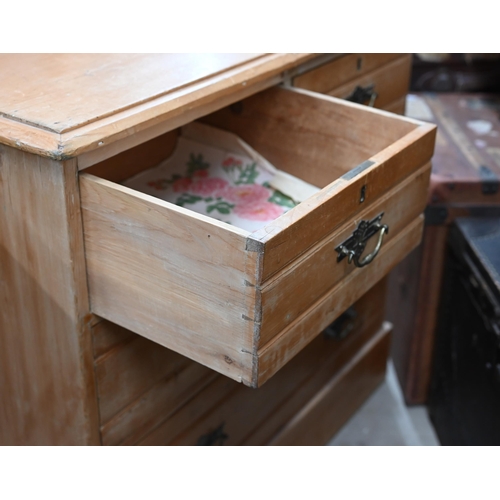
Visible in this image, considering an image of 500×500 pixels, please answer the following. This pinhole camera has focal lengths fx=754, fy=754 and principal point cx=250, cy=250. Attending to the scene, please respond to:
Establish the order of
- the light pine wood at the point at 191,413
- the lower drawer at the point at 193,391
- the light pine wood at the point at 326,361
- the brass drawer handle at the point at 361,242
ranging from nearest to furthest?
1. the brass drawer handle at the point at 361,242
2. the lower drawer at the point at 193,391
3. the light pine wood at the point at 191,413
4. the light pine wood at the point at 326,361

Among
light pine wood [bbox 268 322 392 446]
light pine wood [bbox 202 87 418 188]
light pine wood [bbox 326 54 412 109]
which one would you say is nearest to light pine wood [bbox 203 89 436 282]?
light pine wood [bbox 202 87 418 188]

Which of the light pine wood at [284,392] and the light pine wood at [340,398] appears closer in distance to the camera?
the light pine wood at [284,392]

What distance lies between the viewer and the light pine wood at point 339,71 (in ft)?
3.92

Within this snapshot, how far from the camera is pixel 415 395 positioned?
171 centimetres

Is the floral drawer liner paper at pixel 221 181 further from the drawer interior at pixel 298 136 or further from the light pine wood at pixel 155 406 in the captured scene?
the light pine wood at pixel 155 406

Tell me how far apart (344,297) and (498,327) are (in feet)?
1.42

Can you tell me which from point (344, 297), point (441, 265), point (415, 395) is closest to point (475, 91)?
point (441, 265)

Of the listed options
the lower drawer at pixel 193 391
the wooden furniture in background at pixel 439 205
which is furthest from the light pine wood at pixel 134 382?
the wooden furniture in background at pixel 439 205

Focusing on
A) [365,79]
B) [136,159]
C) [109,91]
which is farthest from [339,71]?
[109,91]

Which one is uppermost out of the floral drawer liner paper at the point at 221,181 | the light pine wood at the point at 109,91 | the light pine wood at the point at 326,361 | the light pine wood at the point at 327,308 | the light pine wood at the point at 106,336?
the light pine wood at the point at 109,91

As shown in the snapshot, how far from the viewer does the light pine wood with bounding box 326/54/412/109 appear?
1328 millimetres

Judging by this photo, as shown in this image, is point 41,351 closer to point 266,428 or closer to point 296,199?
point 296,199

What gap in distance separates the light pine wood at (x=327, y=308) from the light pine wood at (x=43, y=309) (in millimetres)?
247

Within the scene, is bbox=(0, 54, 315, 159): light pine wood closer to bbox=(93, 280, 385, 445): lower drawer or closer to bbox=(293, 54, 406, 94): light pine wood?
bbox=(293, 54, 406, 94): light pine wood
